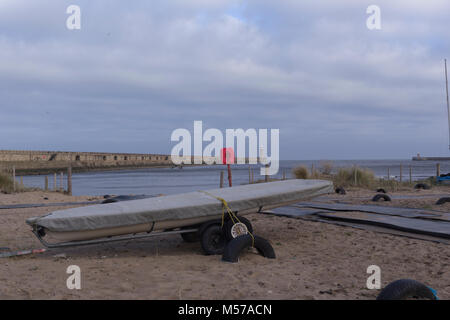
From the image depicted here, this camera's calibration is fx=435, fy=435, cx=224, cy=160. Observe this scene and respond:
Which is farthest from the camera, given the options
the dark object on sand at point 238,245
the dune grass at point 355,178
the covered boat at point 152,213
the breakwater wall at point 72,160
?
the breakwater wall at point 72,160

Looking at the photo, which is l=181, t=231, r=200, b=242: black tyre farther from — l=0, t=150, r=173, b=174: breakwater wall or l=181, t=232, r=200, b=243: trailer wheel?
l=0, t=150, r=173, b=174: breakwater wall

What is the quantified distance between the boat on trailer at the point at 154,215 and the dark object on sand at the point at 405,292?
3279mm

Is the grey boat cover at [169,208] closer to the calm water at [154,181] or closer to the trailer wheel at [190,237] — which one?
the trailer wheel at [190,237]

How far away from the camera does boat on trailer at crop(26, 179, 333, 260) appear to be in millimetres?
6414

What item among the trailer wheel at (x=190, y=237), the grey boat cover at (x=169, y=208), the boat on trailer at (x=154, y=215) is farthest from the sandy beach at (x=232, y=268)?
the grey boat cover at (x=169, y=208)

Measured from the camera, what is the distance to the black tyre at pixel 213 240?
6863mm

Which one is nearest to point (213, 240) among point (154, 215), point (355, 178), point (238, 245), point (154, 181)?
point (238, 245)

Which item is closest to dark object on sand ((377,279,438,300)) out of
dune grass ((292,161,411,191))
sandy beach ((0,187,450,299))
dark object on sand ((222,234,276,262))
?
sandy beach ((0,187,450,299))

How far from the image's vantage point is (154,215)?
6656mm
